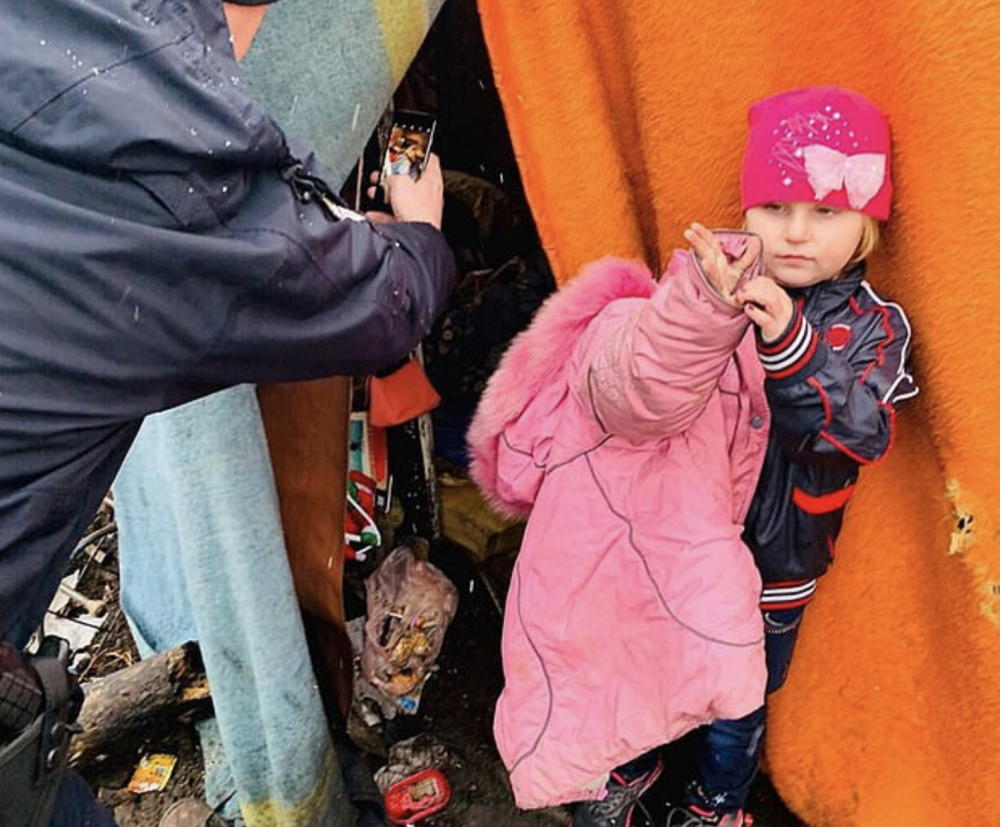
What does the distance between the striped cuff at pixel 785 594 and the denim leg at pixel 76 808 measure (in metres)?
0.97

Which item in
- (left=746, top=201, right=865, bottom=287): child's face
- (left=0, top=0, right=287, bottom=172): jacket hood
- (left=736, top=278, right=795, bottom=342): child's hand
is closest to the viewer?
(left=0, top=0, right=287, bottom=172): jacket hood

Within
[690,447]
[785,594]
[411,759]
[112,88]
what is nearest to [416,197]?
[690,447]

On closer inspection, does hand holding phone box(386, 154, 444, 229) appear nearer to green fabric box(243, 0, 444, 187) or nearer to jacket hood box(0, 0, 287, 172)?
green fabric box(243, 0, 444, 187)

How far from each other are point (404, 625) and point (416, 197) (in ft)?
3.02

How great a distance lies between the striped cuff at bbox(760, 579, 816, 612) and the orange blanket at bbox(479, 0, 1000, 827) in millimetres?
69

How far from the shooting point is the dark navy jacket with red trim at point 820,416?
1.26 m

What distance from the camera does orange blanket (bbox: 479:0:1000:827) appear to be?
1282 mm

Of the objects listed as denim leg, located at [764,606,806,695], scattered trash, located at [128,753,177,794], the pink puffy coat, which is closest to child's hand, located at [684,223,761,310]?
the pink puffy coat

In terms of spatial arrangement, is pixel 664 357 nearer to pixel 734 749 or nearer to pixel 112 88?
pixel 112 88

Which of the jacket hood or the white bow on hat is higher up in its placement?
the jacket hood

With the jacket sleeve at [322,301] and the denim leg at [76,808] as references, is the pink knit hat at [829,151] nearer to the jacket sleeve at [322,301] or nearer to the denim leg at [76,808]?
the jacket sleeve at [322,301]

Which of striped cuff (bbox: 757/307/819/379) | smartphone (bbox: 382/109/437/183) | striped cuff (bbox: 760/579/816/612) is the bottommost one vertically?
striped cuff (bbox: 760/579/816/612)

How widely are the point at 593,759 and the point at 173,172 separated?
39.3 inches

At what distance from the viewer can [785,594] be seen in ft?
5.30
